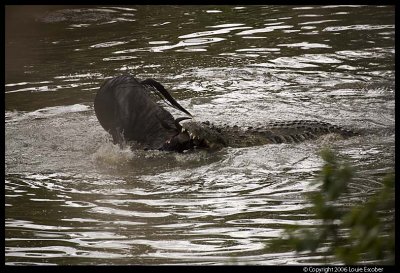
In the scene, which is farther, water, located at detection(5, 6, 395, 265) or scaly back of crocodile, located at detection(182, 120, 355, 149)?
scaly back of crocodile, located at detection(182, 120, 355, 149)

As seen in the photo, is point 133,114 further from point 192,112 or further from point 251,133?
point 192,112

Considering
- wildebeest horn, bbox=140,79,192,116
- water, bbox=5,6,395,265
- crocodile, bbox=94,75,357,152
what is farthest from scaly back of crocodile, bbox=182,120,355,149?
wildebeest horn, bbox=140,79,192,116

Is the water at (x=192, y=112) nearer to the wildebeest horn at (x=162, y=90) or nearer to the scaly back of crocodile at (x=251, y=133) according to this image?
the scaly back of crocodile at (x=251, y=133)

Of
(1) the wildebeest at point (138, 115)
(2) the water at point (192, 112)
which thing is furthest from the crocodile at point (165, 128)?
(2) the water at point (192, 112)

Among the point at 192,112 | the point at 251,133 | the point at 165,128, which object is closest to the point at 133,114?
the point at 165,128

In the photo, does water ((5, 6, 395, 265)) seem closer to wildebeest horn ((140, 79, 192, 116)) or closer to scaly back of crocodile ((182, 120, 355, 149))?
scaly back of crocodile ((182, 120, 355, 149))

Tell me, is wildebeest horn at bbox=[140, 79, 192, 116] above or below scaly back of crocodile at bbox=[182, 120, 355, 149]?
above

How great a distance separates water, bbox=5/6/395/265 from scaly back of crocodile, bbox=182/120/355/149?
0.39ft

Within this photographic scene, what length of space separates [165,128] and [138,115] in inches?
12.8

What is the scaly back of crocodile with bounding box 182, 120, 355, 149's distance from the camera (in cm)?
884

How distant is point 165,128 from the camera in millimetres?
8969
